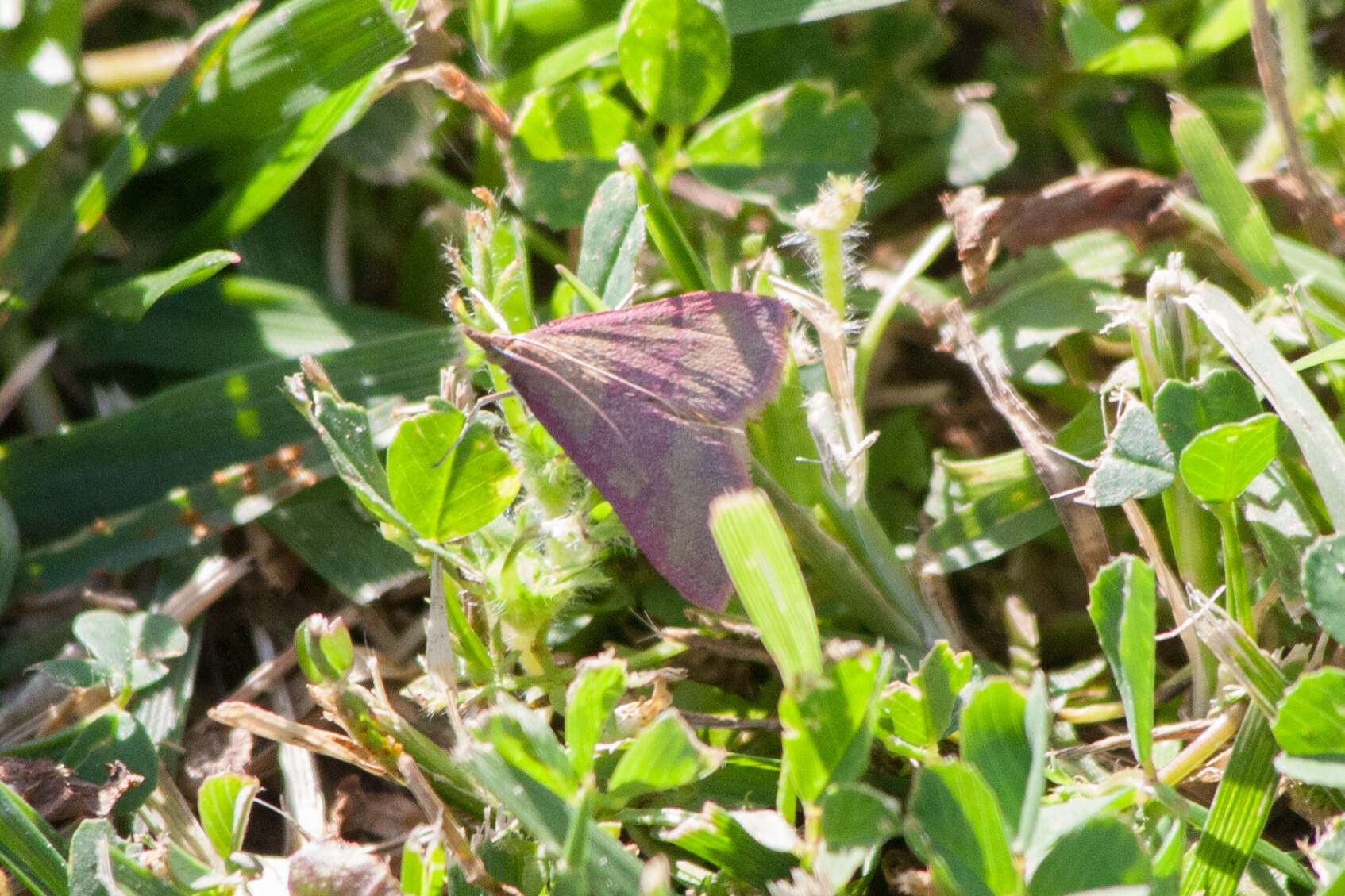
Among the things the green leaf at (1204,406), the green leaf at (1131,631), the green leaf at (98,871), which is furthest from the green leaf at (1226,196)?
the green leaf at (98,871)

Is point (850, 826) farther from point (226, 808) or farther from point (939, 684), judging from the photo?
point (226, 808)

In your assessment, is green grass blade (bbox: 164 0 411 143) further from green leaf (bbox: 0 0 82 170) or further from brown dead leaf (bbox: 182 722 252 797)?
brown dead leaf (bbox: 182 722 252 797)

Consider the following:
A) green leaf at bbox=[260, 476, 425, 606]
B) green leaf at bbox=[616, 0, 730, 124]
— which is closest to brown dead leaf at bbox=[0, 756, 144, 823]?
green leaf at bbox=[260, 476, 425, 606]

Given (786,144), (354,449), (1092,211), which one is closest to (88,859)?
(354,449)

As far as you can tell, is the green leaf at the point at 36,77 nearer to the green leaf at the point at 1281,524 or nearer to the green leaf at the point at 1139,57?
the green leaf at the point at 1139,57

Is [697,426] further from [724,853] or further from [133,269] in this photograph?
[133,269]
